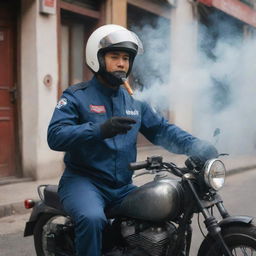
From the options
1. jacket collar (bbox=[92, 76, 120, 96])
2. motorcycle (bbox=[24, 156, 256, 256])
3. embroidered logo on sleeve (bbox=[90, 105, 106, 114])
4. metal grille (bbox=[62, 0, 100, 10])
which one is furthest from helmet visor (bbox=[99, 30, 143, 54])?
metal grille (bbox=[62, 0, 100, 10])

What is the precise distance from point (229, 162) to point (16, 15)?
547cm

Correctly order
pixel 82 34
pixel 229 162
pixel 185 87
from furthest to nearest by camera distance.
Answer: pixel 229 162, pixel 82 34, pixel 185 87

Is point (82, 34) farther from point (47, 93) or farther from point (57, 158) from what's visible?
point (57, 158)

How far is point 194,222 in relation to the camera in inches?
212

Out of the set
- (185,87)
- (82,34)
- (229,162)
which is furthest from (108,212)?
(229,162)

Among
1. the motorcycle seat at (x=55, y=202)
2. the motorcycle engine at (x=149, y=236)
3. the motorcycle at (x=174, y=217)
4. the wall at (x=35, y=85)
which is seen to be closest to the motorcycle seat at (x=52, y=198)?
A: the motorcycle seat at (x=55, y=202)

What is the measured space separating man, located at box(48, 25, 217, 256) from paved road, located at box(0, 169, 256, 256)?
5.13 feet

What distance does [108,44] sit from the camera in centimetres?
301

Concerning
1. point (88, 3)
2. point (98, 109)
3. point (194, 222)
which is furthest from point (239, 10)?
point (98, 109)

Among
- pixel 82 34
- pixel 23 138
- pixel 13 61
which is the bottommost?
pixel 23 138

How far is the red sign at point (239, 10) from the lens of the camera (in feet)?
26.2

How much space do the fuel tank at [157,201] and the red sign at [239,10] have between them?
556 centimetres

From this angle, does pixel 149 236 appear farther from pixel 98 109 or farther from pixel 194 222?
pixel 194 222

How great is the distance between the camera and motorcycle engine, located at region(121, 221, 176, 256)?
2840mm
